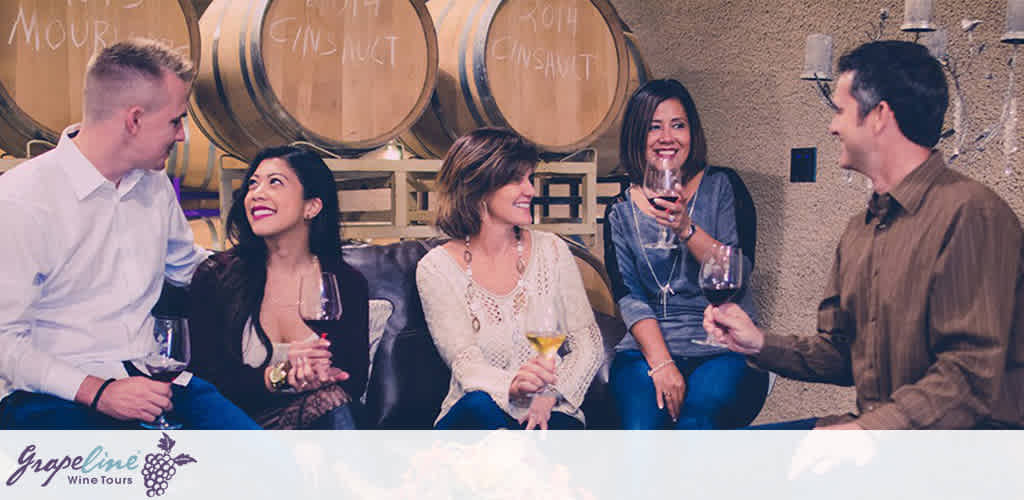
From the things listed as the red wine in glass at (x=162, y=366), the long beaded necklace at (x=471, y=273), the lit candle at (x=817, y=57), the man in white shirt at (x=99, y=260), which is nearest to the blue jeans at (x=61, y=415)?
the man in white shirt at (x=99, y=260)

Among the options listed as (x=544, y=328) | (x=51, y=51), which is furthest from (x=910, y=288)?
(x=51, y=51)

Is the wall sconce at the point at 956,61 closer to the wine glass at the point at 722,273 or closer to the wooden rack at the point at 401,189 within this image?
the wine glass at the point at 722,273

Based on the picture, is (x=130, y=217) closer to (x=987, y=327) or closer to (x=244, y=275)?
(x=244, y=275)

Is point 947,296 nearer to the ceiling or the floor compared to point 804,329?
nearer to the ceiling

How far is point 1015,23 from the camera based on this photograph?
226 centimetres

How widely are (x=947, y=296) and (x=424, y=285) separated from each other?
1.38m

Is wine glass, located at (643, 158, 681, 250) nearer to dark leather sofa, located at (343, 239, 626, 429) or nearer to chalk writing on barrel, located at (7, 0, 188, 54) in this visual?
dark leather sofa, located at (343, 239, 626, 429)

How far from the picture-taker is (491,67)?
311cm

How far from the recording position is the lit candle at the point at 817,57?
2867 millimetres

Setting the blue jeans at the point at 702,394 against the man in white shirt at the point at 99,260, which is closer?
the man in white shirt at the point at 99,260

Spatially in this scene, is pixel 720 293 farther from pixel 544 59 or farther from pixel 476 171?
pixel 544 59

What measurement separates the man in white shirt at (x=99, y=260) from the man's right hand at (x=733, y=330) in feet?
3.87

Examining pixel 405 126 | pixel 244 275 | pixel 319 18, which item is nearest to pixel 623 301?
pixel 405 126

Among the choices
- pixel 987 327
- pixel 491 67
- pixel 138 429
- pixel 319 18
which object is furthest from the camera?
pixel 491 67
